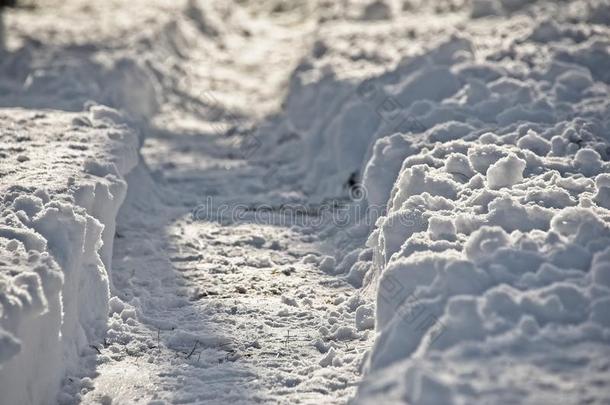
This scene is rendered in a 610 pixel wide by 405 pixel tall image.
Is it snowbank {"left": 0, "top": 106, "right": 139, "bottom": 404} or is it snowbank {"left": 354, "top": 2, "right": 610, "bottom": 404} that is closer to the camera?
snowbank {"left": 354, "top": 2, "right": 610, "bottom": 404}

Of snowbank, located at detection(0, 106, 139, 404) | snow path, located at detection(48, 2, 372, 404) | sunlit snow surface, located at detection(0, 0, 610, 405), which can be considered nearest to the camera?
sunlit snow surface, located at detection(0, 0, 610, 405)

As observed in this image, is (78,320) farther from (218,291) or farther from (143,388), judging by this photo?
(218,291)

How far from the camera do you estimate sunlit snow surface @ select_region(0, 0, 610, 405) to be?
3385 mm

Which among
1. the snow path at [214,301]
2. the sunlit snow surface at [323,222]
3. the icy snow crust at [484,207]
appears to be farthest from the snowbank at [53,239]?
the icy snow crust at [484,207]

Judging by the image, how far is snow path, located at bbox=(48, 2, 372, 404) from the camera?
13.0 feet

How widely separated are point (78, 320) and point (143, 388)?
21.9 inches

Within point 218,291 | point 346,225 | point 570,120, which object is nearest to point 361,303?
point 218,291

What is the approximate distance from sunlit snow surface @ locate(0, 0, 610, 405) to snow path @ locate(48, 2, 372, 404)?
0.05 feet

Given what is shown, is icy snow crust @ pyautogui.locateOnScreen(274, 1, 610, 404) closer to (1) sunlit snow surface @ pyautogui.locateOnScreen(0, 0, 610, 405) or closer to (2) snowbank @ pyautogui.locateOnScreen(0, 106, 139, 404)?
(1) sunlit snow surface @ pyautogui.locateOnScreen(0, 0, 610, 405)

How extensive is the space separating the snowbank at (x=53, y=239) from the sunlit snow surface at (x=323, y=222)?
0.01m

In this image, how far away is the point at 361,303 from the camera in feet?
15.6

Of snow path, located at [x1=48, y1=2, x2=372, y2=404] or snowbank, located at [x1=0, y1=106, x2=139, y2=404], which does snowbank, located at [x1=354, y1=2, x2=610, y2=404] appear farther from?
snowbank, located at [x1=0, y1=106, x2=139, y2=404]

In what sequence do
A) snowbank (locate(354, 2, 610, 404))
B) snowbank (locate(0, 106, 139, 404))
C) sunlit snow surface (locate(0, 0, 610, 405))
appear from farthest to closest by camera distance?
1. snowbank (locate(0, 106, 139, 404))
2. sunlit snow surface (locate(0, 0, 610, 405))
3. snowbank (locate(354, 2, 610, 404))

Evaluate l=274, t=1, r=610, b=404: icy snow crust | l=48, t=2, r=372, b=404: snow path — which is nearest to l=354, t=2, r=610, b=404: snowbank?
l=274, t=1, r=610, b=404: icy snow crust
